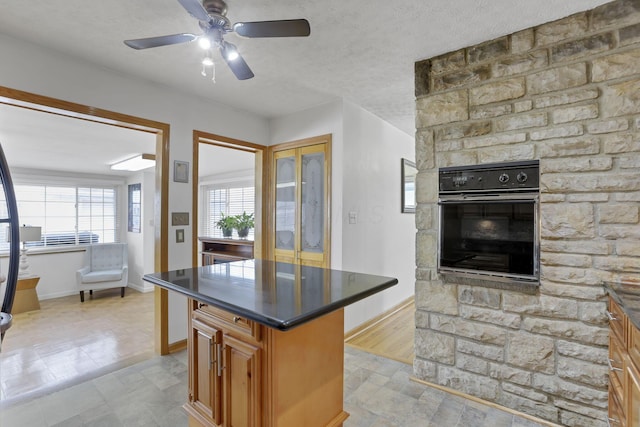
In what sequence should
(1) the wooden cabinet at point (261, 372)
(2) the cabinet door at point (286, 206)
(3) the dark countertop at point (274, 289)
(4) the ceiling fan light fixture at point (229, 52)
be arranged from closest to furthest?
(3) the dark countertop at point (274, 289) < (1) the wooden cabinet at point (261, 372) < (4) the ceiling fan light fixture at point (229, 52) < (2) the cabinet door at point (286, 206)

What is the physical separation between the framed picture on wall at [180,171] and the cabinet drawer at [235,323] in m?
1.74

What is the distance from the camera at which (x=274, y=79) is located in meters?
2.71

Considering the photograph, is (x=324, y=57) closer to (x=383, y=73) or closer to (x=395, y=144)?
(x=383, y=73)

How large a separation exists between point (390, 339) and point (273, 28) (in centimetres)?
292

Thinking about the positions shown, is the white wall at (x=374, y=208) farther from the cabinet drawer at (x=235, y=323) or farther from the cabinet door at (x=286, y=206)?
the cabinet drawer at (x=235, y=323)

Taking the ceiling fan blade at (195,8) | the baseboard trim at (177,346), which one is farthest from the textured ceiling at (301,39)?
the baseboard trim at (177,346)

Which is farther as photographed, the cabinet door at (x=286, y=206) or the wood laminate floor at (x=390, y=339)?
the cabinet door at (x=286, y=206)

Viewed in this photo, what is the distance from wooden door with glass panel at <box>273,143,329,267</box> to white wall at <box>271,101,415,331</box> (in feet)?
0.47

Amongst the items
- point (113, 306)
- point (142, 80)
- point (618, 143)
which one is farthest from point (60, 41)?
point (113, 306)

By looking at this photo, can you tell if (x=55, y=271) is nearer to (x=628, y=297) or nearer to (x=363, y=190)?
(x=363, y=190)

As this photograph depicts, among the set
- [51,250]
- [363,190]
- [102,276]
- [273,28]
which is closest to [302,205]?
[363,190]

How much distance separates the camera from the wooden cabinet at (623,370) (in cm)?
119

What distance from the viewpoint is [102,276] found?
17.5 feet

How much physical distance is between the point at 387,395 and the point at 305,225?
71.5 inches
